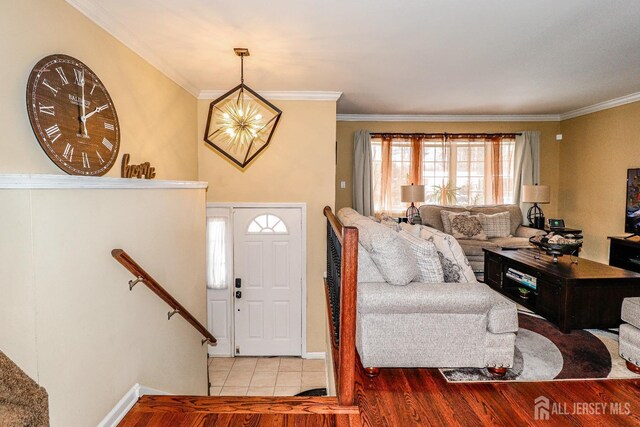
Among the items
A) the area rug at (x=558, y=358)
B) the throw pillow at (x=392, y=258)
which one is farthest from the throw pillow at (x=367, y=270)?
the area rug at (x=558, y=358)

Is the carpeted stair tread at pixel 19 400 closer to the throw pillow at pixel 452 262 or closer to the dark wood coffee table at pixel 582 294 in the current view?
the throw pillow at pixel 452 262

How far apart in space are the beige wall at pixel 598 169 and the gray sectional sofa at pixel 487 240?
934mm

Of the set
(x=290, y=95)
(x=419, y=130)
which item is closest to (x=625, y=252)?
(x=419, y=130)

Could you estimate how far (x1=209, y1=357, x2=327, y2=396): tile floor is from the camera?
4.18 meters

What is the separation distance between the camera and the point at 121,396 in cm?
217


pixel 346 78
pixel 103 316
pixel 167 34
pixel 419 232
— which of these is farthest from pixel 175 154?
pixel 419 232

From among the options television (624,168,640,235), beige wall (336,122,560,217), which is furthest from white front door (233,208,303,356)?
television (624,168,640,235)

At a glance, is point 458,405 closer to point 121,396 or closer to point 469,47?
point 121,396

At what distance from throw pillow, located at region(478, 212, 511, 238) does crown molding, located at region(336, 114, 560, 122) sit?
1777 mm

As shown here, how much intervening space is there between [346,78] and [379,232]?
7.05ft

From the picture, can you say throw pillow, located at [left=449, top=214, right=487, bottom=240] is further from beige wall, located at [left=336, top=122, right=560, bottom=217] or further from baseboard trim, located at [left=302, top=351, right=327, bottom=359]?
baseboard trim, located at [left=302, top=351, right=327, bottom=359]

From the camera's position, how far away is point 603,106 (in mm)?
5582

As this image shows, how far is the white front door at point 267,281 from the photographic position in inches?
189

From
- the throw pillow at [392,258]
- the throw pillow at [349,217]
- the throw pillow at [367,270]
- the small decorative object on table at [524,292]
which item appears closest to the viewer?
the throw pillow at [392,258]
